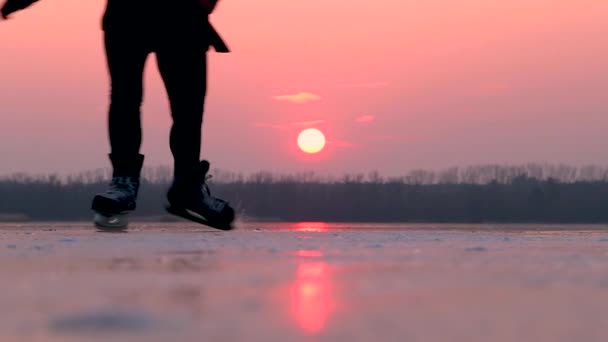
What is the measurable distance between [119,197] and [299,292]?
3504 millimetres

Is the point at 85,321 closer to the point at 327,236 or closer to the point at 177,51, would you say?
the point at 327,236

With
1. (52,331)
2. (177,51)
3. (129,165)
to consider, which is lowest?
(52,331)

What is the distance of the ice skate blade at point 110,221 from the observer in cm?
603

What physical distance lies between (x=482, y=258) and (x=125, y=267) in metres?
1.31

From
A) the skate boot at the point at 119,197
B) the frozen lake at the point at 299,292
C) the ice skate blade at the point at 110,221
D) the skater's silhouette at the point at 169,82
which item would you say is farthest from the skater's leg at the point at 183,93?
the frozen lake at the point at 299,292

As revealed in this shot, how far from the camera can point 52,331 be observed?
2.01m

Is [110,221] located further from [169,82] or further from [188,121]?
[169,82]

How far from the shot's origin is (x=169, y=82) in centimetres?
639

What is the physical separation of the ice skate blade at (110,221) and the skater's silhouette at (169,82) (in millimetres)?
27

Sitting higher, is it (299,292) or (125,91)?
(125,91)

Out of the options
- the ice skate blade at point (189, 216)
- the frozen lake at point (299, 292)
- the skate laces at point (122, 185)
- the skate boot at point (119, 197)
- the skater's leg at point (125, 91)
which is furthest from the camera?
the ice skate blade at point (189, 216)

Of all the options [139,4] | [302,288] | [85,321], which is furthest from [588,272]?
[139,4]

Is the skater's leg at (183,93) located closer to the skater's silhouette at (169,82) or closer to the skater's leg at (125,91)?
the skater's silhouette at (169,82)

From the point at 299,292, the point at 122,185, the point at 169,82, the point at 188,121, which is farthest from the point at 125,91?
the point at 299,292
